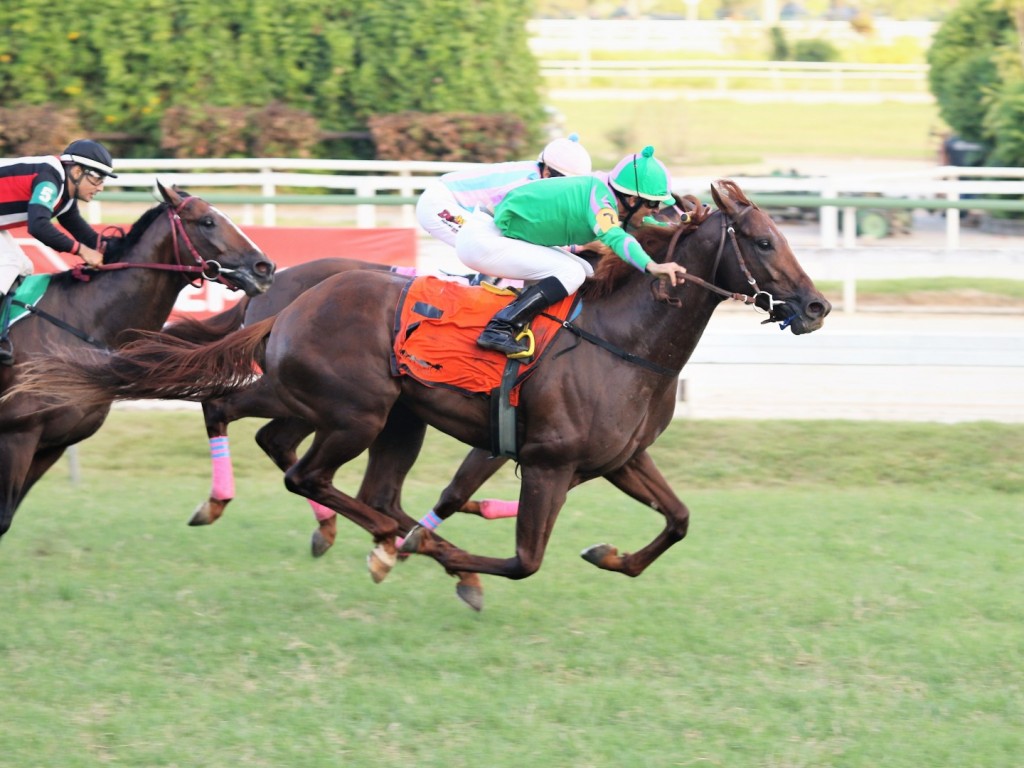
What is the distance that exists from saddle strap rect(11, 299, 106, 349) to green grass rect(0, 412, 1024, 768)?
1.05 m

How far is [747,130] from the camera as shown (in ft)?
92.2

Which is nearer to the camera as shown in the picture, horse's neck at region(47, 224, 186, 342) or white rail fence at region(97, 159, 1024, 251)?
horse's neck at region(47, 224, 186, 342)

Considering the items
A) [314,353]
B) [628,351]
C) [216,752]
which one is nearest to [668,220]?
[628,351]

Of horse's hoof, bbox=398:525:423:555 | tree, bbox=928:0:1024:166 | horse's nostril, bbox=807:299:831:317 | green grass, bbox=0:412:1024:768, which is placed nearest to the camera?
green grass, bbox=0:412:1024:768

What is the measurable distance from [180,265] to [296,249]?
3.32 meters

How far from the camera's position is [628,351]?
5.55 meters

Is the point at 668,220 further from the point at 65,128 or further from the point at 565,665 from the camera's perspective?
the point at 65,128

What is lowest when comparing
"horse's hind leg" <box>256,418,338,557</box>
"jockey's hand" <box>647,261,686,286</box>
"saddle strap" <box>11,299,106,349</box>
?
"horse's hind leg" <box>256,418,338,557</box>

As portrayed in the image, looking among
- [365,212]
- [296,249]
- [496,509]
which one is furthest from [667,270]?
[365,212]

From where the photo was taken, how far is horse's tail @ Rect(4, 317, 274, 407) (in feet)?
19.8

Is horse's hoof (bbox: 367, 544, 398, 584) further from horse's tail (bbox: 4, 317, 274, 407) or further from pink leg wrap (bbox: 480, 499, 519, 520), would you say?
horse's tail (bbox: 4, 317, 274, 407)

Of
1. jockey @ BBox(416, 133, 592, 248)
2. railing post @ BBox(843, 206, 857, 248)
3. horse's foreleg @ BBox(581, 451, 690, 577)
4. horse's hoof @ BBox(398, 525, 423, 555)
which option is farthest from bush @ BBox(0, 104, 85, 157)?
horse's foreleg @ BBox(581, 451, 690, 577)

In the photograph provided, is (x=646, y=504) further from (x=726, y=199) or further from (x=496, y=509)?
(x=726, y=199)

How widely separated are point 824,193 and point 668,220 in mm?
5838
